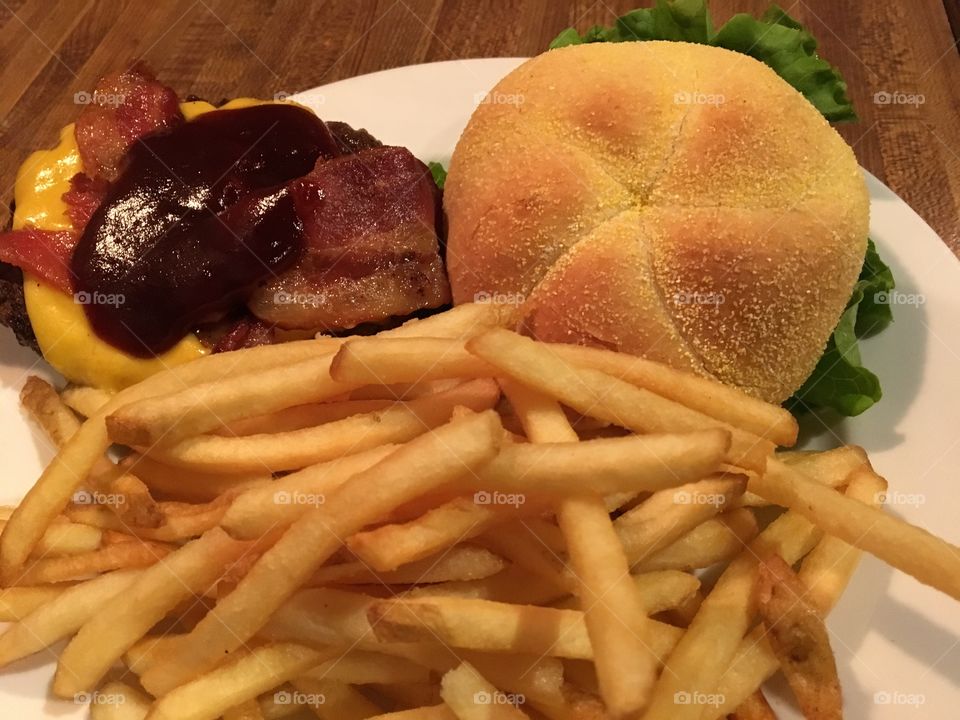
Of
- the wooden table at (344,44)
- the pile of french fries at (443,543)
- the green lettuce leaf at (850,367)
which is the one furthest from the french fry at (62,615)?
the wooden table at (344,44)

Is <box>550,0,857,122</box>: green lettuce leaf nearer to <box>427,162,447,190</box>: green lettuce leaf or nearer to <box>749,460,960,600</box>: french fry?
<box>427,162,447,190</box>: green lettuce leaf

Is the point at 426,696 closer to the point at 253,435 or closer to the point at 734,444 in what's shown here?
the point at 253,435

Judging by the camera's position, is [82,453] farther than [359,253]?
No

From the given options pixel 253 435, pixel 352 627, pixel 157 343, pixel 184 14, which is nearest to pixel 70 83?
pixel 184 14

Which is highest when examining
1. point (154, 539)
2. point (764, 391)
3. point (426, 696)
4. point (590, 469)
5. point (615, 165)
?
point (615, 165)

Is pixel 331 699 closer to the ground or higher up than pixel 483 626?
closer to the ground

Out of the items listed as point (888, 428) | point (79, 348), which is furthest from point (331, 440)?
point (888, 428)

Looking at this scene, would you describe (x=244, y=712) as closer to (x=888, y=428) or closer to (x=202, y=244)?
(x=202, y=244)
